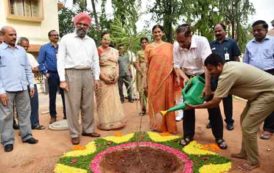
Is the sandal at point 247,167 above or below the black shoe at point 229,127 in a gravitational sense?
below

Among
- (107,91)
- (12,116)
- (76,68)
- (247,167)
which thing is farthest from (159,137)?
(12,116)

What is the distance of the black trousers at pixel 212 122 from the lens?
14.2 ft

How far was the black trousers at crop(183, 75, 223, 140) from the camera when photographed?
4.34 meters

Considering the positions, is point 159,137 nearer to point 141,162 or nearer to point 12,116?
point 141,162

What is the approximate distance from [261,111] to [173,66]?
171 centimetres

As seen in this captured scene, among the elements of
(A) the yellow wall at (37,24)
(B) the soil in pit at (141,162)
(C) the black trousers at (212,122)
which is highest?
(A) the yellow wall at (37,24)

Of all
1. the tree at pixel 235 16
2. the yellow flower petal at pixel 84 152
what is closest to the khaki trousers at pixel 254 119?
the yellow flower petal at pixel 84 152

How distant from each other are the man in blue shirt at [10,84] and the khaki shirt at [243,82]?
8.98 feet

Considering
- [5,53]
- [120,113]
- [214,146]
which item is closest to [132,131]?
[120,113]

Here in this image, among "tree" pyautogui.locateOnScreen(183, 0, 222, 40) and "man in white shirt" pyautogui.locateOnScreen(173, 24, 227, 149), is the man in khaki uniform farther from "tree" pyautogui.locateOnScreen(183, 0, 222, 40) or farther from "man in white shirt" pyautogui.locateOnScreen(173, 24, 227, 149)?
"tree" pyautogui.locateOnScreen(183, 0, 222, 40)

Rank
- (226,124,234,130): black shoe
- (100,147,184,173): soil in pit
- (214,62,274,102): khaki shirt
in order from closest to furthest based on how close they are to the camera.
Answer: (214,62,274,102): khaki shirt < (100,147,184,173): soil in pit < (226,124,234,130): black shoe

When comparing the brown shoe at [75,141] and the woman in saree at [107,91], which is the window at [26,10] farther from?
the brown shoe at [75,141]

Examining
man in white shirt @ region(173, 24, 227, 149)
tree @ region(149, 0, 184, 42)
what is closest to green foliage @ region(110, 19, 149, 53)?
man in white shirt @ region(173, 24, 227, 149)

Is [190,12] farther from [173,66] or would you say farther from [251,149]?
[251,149]
